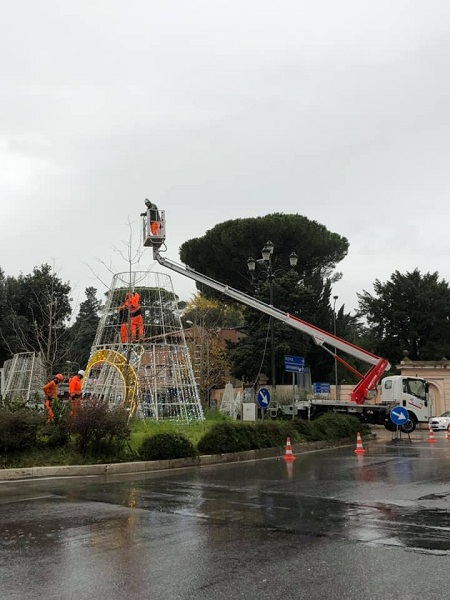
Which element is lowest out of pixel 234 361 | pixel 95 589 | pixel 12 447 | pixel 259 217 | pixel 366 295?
pixel 95 589

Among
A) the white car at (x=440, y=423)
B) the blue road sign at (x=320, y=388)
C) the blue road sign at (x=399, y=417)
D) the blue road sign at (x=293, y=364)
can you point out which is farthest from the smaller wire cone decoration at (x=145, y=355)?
the white car at (x=440, y=423)

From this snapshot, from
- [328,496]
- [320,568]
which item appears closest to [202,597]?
[320,568]

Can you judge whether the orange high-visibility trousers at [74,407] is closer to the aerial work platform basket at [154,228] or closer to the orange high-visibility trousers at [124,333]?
the orange high-visibility trousers at [124,333]

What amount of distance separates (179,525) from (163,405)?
13.6m

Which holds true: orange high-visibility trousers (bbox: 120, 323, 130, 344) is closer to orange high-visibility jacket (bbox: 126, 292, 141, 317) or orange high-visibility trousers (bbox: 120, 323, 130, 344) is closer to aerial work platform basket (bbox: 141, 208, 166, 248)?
orange high-visibility jacket (bbox: 126, 292, 141, 317)

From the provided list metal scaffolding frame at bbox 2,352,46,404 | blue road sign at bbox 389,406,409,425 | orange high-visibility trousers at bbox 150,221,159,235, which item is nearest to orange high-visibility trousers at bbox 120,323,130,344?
metal scaffolding frame at bbox 2,352,46,404

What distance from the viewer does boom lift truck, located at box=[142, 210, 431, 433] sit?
85.7 ft

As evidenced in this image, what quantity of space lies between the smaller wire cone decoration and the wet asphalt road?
7.69 meters

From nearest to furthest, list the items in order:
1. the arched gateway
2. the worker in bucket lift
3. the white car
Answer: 1. the worker in bucket lift
2. the white car
3. the arched gateway

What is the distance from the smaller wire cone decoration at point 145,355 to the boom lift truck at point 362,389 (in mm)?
4703

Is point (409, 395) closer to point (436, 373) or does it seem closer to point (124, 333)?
point (436, 373)

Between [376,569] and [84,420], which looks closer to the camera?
[376,569]

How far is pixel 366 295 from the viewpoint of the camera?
173 feet

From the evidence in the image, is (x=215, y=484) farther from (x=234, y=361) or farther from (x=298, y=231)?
(x=298, y=231)
